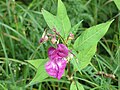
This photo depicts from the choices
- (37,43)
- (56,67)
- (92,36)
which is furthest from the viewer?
(37,43)

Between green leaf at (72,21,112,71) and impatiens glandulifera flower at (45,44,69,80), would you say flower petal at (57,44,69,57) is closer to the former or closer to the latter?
impatiens glandulifera flower at (45,44,69,80)

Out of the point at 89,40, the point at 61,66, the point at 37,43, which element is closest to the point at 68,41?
the point at 89,40

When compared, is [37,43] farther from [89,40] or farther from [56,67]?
[56,67]

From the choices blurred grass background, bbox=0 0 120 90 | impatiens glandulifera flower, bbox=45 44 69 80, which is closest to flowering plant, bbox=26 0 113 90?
impatiens glandulifera flower, bbox=45 44 69 80

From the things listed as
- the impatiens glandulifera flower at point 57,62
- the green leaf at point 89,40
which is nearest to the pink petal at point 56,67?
the impatiens glandulifera flower at point 57,62

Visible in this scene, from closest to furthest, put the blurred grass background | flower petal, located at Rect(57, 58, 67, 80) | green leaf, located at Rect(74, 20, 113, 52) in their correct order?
flower petal, located at Rect(57, 58, 67, 80) < green leaf, located at Rect(74, 20, 113, 52) < the blurred grass background

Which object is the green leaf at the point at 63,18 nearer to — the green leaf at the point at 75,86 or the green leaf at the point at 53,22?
the green leaf at the point at 53,22
